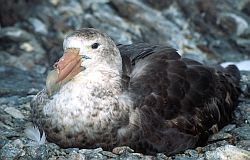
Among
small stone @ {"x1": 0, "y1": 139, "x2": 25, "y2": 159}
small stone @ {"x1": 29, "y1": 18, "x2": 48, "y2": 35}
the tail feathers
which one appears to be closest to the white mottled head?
small stone @ {"x1": 0, "y1": 139, "x2": 25, "y2": 159}

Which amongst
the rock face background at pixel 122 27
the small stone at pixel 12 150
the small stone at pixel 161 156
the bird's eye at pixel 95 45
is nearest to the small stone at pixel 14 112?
the small stone at pixel 12 150

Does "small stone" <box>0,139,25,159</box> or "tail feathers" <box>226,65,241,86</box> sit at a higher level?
"tail feathers" <box>226,65,241,86</box>

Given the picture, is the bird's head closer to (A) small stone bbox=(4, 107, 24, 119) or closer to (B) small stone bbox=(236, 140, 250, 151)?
(A) small stone bbox=(4, 107, 24, 119)

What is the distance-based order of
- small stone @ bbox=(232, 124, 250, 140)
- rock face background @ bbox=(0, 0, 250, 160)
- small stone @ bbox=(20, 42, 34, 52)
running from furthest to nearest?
1. small stone @ bbox=(20, 42, 34, 52)
2. rock face background @ bbox=(0, 0, 250, 160)
3. small stone @ bbox=(232, 124, 250, 140)

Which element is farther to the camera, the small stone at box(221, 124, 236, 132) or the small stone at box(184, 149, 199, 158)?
the small stone at box(221, 124, 236, 132)

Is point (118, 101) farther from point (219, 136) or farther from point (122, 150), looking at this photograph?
point (219, 136)

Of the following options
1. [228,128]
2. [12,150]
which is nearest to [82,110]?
[12,150]

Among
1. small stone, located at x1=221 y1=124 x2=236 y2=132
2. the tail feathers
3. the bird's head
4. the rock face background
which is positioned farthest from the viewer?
the rock face background

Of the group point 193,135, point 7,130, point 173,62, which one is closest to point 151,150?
point 193,135
